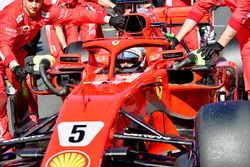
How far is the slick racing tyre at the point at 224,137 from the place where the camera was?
4.50 m

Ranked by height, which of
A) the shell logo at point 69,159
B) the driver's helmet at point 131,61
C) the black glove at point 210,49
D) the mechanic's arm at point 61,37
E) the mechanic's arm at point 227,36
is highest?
the mechanic's arm at point 227,36

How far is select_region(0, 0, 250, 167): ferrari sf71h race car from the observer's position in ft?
15.4

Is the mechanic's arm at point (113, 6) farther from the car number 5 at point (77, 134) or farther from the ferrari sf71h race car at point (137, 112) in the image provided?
the car number 5 at point (77, 134)

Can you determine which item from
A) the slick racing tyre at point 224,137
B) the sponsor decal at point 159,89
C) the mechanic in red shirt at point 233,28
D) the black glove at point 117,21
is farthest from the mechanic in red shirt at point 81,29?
the slick racing tyre at point 224,137

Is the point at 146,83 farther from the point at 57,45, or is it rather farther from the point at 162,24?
the point at 57,45

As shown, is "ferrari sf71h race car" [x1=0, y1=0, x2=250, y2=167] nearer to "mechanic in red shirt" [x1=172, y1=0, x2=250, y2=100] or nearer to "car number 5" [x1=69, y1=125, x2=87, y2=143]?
"car number 5" [x1=69, y1=125, x2=87, y2=143]

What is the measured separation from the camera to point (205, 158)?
14.9ft

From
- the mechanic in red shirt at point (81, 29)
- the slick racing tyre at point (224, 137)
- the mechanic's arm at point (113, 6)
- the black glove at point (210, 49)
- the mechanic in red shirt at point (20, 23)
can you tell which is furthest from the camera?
the mechanic in red shirt at point (81, 29)

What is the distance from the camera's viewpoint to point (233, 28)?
247 inches

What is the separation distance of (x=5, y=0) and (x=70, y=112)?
788cm

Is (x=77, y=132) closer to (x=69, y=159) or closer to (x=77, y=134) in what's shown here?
(x=77, y=134)

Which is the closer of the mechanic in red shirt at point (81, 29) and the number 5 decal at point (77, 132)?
the number 5 decal at point (77, 132)

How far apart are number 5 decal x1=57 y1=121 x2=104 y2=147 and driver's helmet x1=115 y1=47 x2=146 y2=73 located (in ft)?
4.64

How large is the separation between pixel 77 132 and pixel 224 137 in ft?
3.47
